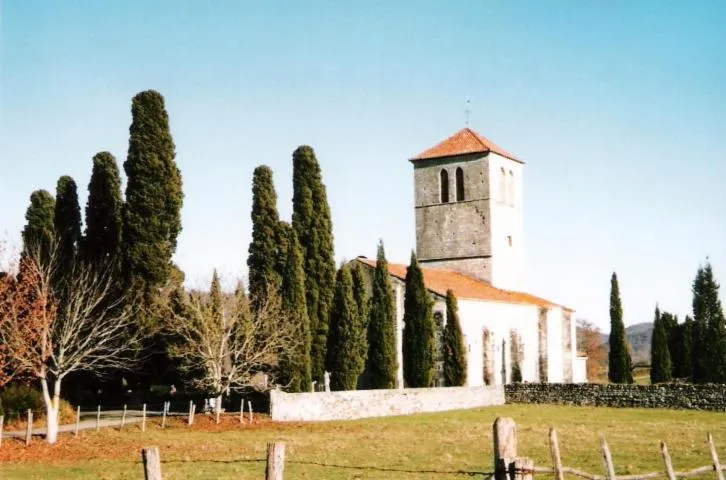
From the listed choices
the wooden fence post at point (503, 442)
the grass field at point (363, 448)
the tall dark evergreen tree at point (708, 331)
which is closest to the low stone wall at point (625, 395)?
the grass field at point (363, 448)

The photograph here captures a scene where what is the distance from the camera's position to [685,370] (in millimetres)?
71750

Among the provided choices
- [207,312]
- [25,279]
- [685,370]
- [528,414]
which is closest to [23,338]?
[25,279]

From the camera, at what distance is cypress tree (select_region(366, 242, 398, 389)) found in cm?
4647

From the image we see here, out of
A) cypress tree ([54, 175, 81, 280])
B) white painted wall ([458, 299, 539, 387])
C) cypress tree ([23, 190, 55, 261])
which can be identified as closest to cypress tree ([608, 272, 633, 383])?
white painted wall ([458, 299, 539, 387])

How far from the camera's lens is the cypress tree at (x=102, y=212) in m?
43.8

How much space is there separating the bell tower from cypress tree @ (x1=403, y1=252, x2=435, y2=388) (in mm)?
16291

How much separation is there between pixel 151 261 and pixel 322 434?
15.0m

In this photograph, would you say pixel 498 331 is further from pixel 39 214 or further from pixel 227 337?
pixel 39 214

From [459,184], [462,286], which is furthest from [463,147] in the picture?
[462,286]

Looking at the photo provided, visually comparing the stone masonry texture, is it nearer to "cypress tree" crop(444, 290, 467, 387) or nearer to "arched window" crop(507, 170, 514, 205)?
"arched window" crop(507, 170, 514, 205)

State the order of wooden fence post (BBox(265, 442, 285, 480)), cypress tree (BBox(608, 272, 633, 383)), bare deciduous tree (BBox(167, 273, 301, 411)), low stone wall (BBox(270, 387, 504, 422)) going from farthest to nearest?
cypress tree (BBox(608, 272, 633, 383)) < bare deciduous tree (BBox(167, 273, 301, 411)) < low stone wall (BBox(270, 387, 504, 422)) < wooden fence post (BBox(265, 442, 285, 480))

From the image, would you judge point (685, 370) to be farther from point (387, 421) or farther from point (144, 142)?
point (144, 142)

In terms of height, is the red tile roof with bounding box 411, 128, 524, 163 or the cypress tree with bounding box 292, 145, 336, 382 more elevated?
the red tile roof with bounding box 411, 128, 524, 163

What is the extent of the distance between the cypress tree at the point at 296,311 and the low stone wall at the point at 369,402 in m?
3.65
